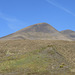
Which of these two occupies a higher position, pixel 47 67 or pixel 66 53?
pixel 66 53

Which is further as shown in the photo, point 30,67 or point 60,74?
point 30,67

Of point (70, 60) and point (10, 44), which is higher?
point (10, 44)

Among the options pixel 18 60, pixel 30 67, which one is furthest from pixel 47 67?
pixel 18 60

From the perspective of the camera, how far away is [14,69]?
71.3ft

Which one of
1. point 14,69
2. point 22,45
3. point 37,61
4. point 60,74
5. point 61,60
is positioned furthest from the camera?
point 22,45

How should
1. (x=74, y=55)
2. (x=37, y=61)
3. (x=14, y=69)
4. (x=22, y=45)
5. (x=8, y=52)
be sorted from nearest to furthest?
(x=14, y=69) → (x=37, y=61) → (x=74, y=55) → (x=8, y=52) → (x=22, y=45)

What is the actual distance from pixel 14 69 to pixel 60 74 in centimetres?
712

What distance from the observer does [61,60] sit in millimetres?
26188

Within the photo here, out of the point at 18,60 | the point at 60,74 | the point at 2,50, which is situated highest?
the point at 2,50

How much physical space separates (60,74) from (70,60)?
10.3 metres

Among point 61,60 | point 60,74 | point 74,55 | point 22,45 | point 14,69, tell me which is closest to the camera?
point 60,74

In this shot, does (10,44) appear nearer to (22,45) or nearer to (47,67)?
(22,45)

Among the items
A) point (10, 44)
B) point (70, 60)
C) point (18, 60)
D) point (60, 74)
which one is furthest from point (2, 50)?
point (60, 74)

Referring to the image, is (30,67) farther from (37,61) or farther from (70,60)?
(70,60)
